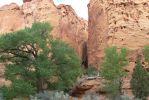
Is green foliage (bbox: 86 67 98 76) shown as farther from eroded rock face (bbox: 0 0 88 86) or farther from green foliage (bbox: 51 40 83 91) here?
green foliage (bbox: 51 40 83 91)

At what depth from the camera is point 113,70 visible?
1104 inches

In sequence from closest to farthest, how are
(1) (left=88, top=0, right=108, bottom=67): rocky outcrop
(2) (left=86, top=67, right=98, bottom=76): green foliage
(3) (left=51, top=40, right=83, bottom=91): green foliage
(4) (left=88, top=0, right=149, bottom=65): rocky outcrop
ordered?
(3) (left=51, top=40, right=83, bottom=91): green foliage → (2) (left=86, top=67, right=98, bottom=76): green foliage → (4) (left=88, top=0, right=149, bottom=65): rocky outcrop → (1) (left=88, top=0, right=108, bottom=67): rocky outcrop

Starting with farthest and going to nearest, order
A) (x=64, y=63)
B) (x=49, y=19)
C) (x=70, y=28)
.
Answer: (x=70, y=28)
(x=49, y=19)
(x=64, y=63)

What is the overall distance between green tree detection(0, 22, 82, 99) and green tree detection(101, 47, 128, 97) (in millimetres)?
1936

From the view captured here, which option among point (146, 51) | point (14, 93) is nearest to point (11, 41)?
point (14, 93)

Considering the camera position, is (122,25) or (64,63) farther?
(122,25)

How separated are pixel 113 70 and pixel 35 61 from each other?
489 centimetres

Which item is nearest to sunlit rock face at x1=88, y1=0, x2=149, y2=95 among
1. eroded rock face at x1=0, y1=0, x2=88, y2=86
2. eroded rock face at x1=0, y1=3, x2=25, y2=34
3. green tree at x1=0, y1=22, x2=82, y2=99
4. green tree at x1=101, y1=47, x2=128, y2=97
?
eroded rock face at x1=0, y1=0, x2=88, y2=86

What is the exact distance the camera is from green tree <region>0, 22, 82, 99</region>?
2586cm

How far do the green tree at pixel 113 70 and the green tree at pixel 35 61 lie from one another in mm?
1936

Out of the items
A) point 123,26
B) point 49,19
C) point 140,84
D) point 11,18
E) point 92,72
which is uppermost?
point 11,18

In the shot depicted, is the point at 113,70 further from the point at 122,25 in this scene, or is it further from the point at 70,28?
the point at 70,28

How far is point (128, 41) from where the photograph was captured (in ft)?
121

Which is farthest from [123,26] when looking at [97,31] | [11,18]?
[11,18]
